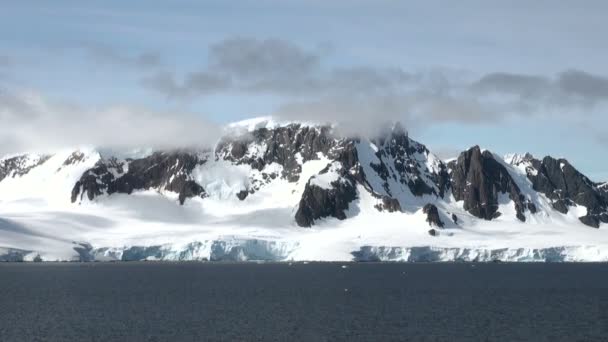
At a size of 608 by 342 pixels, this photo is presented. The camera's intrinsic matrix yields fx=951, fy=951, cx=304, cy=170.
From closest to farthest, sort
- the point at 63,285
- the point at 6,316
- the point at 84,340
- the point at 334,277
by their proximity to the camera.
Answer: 1. the point at 84,340
2. the point at 6,316
3. the point at 63,285
4. the point at 334,277

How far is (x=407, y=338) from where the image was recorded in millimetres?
99938

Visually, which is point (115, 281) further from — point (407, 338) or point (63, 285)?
point (407, 338)

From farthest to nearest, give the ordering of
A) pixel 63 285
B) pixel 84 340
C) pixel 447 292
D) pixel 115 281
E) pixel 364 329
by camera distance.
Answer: pixel 115 281, pixel 63 285, pixel 447 292, pixel 364 329, pixel 84 340

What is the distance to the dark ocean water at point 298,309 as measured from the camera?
337 feet

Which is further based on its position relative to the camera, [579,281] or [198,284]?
[579,281]

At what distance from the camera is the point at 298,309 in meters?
127

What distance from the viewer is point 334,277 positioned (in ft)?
643

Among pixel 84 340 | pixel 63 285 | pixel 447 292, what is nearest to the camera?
pixel 84 340

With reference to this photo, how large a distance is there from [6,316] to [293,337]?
3887cm

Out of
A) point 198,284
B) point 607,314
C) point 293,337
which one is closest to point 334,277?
point 198,284

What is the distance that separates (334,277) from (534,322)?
8556cm

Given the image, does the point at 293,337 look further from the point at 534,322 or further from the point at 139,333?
the point at 534,322

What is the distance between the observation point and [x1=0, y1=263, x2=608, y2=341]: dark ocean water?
4045 inches

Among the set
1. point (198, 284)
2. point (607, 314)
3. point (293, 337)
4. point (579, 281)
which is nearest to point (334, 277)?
point (198, 284)
